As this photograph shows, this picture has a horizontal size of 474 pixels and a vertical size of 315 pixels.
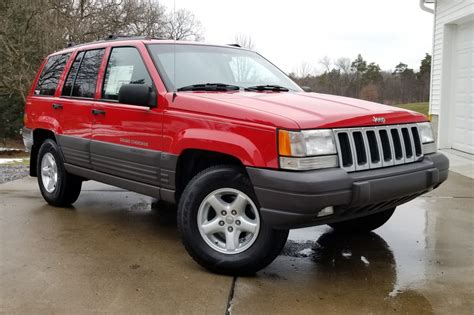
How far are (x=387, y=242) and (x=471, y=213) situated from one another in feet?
5.75

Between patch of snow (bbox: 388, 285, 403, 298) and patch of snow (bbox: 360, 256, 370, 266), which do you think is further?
patch of snow (bbox: 360, 256, 370, 266)

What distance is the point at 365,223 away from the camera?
16.1 ft

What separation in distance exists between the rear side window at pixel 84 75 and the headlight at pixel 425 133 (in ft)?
10.7

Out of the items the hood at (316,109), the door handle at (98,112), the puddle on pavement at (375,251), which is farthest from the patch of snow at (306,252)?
the door handle at (98,112)

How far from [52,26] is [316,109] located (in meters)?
21.8

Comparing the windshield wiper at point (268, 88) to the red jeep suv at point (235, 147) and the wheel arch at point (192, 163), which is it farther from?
the wheel arch at point (192, 163)

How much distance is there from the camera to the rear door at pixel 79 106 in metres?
5.13

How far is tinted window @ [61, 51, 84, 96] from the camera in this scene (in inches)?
218

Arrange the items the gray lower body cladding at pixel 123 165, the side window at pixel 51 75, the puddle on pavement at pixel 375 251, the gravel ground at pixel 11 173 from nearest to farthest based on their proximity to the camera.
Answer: the puddle on pavement at pixel 375 251 < the gray lower body cladding at pixel 123 165 < the side window at pixel 51 75 < the gravel ground at pixel 11 173

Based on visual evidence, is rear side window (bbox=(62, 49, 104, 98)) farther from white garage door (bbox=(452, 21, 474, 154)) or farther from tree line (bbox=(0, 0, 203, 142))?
tree line (bbox=(0, 0, 203, 142))

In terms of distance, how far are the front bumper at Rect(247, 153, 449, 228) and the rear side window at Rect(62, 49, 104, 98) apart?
8.41 ft

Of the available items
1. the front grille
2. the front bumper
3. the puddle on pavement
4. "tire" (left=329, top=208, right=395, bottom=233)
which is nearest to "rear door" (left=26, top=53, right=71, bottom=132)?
the puddle on pavement

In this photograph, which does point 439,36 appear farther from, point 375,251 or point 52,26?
point 52,26

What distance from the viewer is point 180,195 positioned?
4.20 meters
